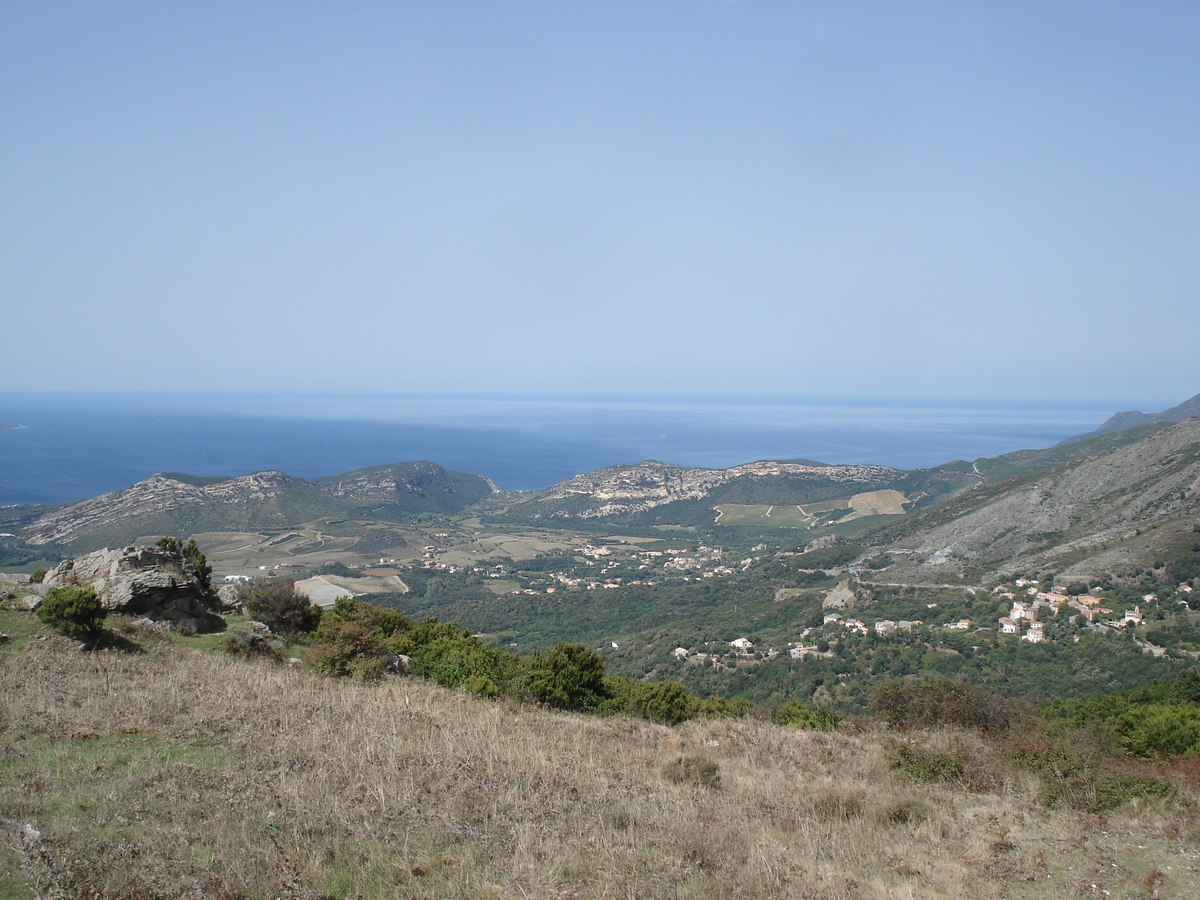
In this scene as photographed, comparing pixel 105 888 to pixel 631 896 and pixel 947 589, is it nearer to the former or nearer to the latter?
pixel 631 896

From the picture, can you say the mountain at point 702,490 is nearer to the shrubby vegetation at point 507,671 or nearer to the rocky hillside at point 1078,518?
the rocky hillside at point 1078,518

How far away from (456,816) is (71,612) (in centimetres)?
985

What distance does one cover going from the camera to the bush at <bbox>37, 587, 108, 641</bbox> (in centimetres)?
1161

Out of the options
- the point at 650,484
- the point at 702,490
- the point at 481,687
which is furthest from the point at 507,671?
the point at 650,484

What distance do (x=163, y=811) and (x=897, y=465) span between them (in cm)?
18601

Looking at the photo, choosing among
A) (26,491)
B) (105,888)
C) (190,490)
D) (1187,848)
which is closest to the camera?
(105,888)

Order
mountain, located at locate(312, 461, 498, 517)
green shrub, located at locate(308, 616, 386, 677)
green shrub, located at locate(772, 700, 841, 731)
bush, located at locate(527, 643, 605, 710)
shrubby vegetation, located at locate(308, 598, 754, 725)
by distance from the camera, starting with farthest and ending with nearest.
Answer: mountain, located at locate(312, 461, 498, 517)
green shrub, located at locate(772, 700, 841, 731)
bush, located at locate(527, 643, 605, 710)
shrubby vegetation, located at locate(308, 598, 754, 725)
green shrub, located at locate(308, 616, 386, 677)

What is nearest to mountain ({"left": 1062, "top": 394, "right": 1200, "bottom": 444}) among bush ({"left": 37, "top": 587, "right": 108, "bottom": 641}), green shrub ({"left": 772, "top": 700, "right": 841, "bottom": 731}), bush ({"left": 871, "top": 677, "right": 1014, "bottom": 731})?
bush ({"left": 871, "top": 677, "right": 1014, "bottom": 731})

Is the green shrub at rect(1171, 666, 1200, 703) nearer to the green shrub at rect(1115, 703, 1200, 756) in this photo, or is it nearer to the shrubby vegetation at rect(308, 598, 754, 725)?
the green shrub at rect(1115, 703, 1200, 756)

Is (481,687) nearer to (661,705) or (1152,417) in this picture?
(661,705)

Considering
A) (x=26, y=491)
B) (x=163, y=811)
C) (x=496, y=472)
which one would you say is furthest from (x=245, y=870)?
(x=496, y=472)

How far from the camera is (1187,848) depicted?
639cm

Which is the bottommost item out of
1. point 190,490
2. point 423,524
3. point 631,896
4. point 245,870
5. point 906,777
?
point 423,524

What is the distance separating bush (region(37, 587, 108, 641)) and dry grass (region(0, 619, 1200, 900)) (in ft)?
5.25
